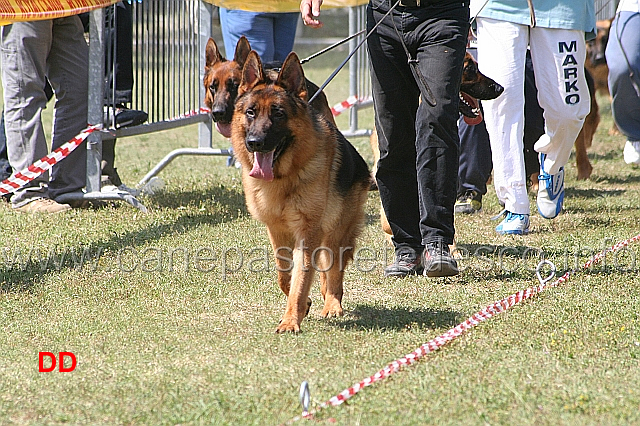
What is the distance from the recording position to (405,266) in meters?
5.07

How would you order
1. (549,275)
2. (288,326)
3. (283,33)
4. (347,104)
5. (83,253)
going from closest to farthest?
(288,326), (549,275), (83,253), (283,33), (347,104)

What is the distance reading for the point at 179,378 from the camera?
3275 millimetres

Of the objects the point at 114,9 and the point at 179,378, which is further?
the point at 114,9

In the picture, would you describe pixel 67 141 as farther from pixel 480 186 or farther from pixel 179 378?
pixel 179 378

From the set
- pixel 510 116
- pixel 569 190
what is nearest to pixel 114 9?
pixel 510 116

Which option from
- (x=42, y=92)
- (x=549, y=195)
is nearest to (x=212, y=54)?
(x=42, y=92)

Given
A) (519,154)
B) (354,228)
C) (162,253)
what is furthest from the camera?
(519,154)

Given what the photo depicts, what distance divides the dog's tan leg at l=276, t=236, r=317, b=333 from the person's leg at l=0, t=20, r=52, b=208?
3.59m

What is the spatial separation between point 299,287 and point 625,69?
4249 mm

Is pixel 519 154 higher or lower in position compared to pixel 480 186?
higher

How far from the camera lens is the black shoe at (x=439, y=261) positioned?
175 inches

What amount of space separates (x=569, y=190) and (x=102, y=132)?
442cm

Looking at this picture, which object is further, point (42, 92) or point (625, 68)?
point (625, 68)

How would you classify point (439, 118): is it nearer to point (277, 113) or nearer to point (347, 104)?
point (277, 113)
